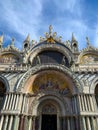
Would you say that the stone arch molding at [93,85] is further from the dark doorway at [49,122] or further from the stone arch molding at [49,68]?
the dark doorway at [49,122]

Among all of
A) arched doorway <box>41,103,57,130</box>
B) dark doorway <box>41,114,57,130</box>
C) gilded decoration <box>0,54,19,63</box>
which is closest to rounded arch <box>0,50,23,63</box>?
gilded decoration <box>0,54,19,63</box>

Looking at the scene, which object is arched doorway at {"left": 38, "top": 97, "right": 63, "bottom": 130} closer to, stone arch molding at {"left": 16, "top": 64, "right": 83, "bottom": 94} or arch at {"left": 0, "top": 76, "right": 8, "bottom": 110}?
stone arch molding at {"left": 16, "top": 64, "right": 83, "bottom": 94}

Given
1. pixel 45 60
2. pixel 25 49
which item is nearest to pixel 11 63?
pixel 25 49

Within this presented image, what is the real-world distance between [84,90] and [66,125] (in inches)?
141

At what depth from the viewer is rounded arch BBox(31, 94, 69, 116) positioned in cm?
1233

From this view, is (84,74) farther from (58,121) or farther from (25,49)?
(25,49)

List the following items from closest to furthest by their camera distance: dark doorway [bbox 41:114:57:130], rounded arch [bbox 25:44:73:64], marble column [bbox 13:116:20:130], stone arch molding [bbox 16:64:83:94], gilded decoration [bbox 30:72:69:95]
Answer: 1. marble column [bbox 13:116:20:130]
2. dark doorway [bbox 41:114:57:130]
3. stone arch molding [bbox 16:64:83:94]
4. gilded decoration [bbox 30:72:69:95]
5. rounded arch [bbox 25:44:73:64]

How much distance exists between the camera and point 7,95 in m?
12.2

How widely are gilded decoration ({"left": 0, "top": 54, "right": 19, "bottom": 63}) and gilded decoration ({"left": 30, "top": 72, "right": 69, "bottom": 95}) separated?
5049 millimetres

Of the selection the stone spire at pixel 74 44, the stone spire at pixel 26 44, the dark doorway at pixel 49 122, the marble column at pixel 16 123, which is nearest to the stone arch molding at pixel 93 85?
the dark doorway at pixel 49 122

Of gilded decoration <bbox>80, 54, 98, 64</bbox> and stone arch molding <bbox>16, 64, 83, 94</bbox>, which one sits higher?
gilded decoration <bbox>80, 54, 98, 64</bbox>

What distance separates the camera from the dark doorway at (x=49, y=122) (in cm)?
1223

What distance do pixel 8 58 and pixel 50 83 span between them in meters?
7.18

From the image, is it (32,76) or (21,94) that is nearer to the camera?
(21,94)
